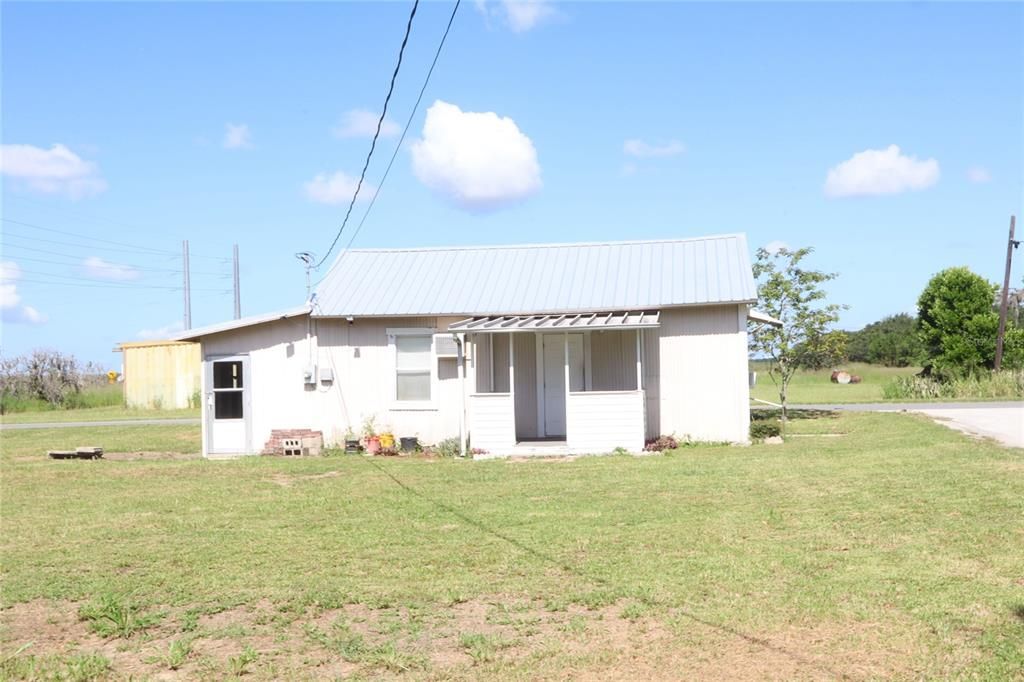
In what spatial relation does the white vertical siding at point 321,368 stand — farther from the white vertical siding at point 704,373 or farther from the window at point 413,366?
the white vertical siding at point 704,373

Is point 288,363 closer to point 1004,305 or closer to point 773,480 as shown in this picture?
point 773,480

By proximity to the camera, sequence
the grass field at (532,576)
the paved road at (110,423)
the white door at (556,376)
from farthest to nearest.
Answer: the paved road at (110,423), the white door at (556,376), the grass field at (532,576)

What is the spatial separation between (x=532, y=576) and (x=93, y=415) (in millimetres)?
31731

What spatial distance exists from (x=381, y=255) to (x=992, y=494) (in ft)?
46.9

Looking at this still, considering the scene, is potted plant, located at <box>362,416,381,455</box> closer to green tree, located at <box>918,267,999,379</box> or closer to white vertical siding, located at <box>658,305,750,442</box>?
white vertical siding, located at <box>658,305,750,442</box>

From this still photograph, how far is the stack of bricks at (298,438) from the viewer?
19031mm

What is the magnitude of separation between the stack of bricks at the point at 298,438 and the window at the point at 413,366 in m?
1.78

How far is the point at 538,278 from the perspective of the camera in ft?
67.3

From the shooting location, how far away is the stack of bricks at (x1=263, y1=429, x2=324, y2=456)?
62.4 feet

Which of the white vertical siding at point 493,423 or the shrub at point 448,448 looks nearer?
the white vertical siding at point 493,423

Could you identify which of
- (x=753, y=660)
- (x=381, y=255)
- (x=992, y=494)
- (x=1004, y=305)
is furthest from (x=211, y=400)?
(x=1004, y=305)

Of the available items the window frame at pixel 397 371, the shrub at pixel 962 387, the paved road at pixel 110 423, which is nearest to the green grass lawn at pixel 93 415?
the paved road at pixel 110 423

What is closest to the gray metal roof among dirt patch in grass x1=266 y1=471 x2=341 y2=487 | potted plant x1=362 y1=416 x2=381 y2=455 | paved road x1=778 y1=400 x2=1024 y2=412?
potted plant x1=362 y1=416 x2=381 y2=455

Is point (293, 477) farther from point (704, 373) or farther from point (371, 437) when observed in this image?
point (704, 373)
